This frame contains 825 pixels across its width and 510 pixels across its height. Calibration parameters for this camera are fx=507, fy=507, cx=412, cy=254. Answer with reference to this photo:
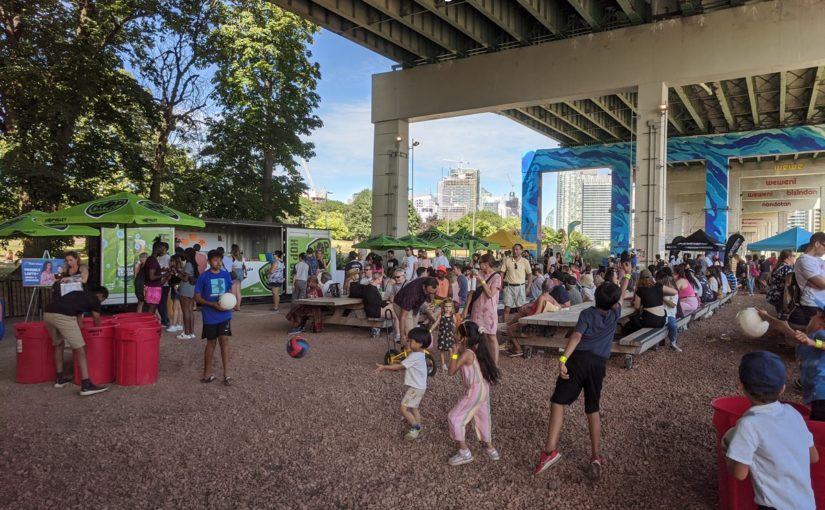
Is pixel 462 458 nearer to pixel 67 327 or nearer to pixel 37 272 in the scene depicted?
pixel 67 327

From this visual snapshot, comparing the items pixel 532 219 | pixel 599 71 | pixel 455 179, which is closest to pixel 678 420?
pixel 599 71

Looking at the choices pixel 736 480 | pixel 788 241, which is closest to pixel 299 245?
pixel 736 480

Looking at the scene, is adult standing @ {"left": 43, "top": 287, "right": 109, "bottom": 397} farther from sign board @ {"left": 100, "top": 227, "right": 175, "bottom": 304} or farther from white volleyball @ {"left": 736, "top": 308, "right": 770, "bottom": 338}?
sign board @ {"left": 100, "top": 227, "right": 175, "bottom": 304}

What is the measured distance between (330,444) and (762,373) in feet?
11.2

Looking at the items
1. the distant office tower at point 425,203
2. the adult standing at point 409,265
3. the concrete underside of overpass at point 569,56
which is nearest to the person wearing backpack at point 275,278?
the adult standing at point 409,265

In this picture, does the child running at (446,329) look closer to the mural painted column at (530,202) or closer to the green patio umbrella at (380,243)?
the green patio umbrella at (380,243)

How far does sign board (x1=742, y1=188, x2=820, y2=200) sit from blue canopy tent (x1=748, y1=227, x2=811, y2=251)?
20.6 metres

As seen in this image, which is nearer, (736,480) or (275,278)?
(736,480)

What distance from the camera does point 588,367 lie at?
3.94 metres

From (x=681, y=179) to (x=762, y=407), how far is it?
4758cm

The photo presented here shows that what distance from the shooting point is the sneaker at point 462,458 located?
4148 mm

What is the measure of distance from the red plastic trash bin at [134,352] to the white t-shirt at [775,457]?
6209 mm

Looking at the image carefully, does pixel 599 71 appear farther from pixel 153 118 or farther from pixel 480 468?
pixel 480 468

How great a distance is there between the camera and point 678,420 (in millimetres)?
5191
